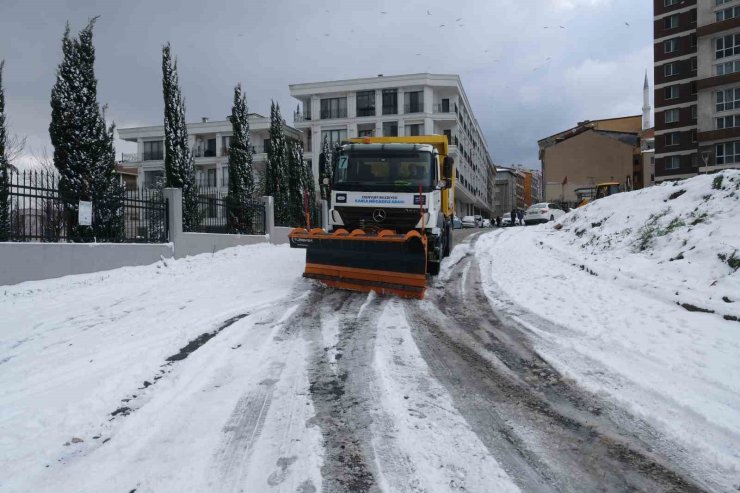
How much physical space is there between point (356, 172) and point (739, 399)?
24.8 ft

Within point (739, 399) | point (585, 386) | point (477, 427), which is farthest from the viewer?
point (585, 386)

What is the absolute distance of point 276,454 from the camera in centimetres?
305

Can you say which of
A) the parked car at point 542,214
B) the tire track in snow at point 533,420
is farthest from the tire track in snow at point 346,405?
the parked car at point 542,214

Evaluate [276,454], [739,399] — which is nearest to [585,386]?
[739,399]

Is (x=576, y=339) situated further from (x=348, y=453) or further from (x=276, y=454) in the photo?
(x=276, y=454)

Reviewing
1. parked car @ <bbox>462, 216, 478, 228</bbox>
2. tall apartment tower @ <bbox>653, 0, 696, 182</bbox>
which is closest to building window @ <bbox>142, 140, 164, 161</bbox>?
parked car @ <bbox>462, 216, 478, 228</bbox>

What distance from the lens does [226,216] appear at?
52.5 feet

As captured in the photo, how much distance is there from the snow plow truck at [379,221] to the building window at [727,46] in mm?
48291

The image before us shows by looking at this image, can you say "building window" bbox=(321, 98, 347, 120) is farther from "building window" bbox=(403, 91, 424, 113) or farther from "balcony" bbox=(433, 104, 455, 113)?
"balcony" bbox=(433, 104, 455, 113)

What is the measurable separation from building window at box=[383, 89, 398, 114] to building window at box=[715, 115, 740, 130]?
30.6 metres

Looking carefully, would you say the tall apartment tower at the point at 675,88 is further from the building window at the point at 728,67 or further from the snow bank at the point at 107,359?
the snow bank at the point at 107,359

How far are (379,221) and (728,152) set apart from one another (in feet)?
159

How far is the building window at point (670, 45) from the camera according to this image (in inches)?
1929

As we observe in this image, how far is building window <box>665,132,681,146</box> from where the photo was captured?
48.8 metres
